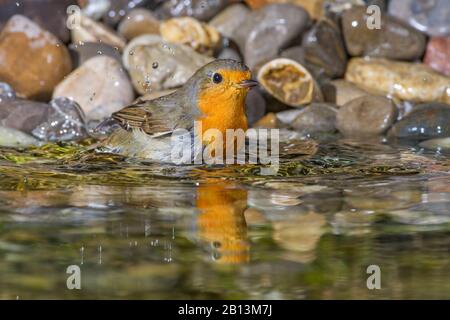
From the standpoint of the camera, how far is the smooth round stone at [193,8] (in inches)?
337

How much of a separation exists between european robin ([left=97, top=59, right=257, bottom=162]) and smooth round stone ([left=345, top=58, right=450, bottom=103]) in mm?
2413

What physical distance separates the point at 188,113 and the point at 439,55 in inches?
126

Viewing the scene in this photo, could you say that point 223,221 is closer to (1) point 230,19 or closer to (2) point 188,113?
(2) point 188,113

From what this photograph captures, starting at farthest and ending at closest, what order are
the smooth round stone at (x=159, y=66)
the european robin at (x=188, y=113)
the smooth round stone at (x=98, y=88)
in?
the smooth round stone at (x=159, y=66) < the smooth round stone at (x=98, y=88) < the european robin at (x=188, y=113)

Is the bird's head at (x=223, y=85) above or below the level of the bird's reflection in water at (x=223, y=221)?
above

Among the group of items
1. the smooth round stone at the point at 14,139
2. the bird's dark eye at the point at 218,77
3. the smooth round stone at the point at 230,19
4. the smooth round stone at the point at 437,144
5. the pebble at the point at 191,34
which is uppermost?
the smooth round stone at the point at 230,19

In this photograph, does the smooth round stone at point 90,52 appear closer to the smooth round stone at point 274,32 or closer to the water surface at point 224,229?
the smooth round stone at point 274,32

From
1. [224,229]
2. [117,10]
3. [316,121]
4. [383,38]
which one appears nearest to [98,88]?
[117,10]

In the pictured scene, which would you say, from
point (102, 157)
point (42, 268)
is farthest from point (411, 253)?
point (102, 157)

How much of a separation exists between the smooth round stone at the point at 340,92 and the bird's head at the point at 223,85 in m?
2.30

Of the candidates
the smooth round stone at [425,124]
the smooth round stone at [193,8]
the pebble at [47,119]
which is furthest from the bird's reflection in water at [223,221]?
the smooth round stone at [193,8]

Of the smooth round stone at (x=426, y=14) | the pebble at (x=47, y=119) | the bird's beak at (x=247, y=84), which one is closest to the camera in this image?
the bird's beak at (x=247, y=84)

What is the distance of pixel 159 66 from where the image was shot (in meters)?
7.60

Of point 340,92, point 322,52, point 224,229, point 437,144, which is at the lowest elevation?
point 224,229
